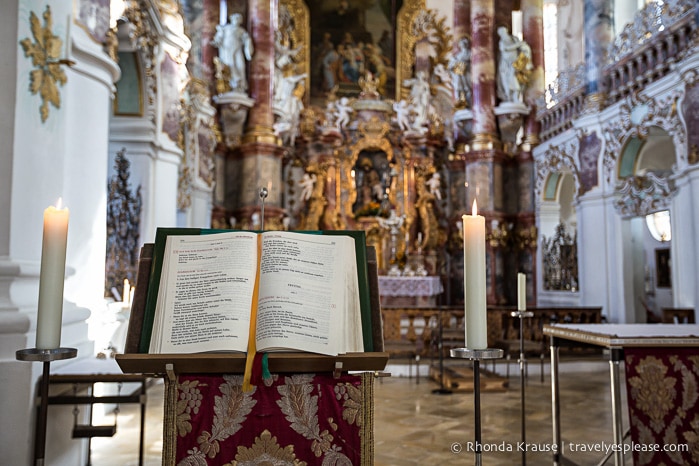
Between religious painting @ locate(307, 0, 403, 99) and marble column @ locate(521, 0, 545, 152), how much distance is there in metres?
4.17

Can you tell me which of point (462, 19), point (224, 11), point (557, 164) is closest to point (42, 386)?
point (557, 164)

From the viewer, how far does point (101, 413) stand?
5633mm

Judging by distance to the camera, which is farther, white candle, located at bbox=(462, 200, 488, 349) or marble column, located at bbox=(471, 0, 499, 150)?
marble column, located at bbox=(471, 0, 499, 150)

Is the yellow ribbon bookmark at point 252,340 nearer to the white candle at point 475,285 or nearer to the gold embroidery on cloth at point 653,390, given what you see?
the white candle at point 475,285

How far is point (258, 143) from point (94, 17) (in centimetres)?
1009

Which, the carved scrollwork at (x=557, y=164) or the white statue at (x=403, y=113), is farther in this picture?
the white statue at (x=403, y=113)

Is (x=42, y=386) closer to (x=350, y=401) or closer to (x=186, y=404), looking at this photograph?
(x=186, y=404)

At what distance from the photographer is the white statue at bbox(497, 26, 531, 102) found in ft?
51.2

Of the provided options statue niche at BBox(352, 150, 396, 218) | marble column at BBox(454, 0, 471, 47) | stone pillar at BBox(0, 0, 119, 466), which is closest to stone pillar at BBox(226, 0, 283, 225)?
statue niche at BBox(352, 150, 396, 218)

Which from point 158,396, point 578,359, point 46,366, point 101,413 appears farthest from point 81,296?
point 578,359

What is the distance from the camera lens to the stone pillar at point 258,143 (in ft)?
49.6

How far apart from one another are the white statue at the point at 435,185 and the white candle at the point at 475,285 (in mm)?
15264

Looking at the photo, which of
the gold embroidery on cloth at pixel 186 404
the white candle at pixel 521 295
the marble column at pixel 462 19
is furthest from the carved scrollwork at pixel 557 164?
the gold embroidery on cloth at pixel 186 404

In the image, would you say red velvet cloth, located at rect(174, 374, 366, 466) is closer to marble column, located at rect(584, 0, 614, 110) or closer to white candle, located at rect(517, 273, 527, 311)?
white candle, located at rect(517, 273, 527, 311)
